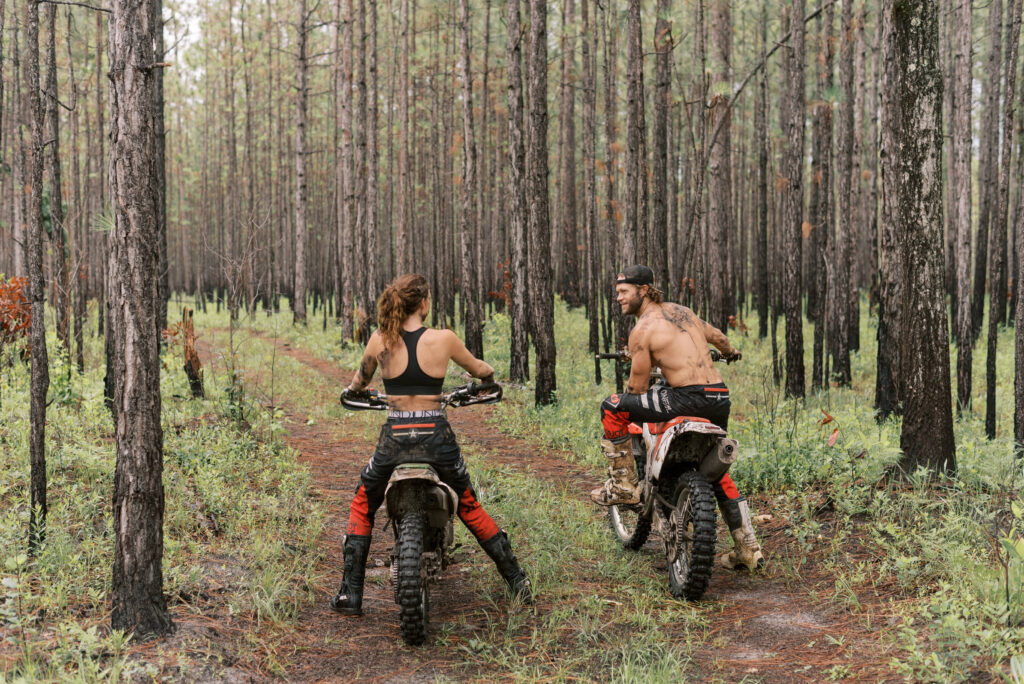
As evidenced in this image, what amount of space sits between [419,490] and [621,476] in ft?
6.13

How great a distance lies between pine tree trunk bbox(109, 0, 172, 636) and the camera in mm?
3512

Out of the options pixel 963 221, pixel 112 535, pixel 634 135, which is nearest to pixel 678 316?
pixel 112 535

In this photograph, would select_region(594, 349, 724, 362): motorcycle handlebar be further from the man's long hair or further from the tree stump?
the tree stump

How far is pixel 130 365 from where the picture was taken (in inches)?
139

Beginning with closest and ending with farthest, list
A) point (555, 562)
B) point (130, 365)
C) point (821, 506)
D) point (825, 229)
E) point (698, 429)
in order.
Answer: point (130, 365)
point (698, 429)
point (555, 562)
point (821, 506)
point (825, 229)

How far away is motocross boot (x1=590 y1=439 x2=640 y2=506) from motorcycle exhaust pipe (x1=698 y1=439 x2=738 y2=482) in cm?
75

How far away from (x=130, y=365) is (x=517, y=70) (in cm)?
917

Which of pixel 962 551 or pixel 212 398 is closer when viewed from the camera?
pixel 962 551

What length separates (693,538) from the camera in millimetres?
4367

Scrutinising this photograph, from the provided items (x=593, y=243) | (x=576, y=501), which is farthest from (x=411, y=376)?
(x=593, y=243)

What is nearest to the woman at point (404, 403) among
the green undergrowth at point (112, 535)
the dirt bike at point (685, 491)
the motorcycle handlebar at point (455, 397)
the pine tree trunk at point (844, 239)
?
the motorcycle handlebar at point (455, 397)

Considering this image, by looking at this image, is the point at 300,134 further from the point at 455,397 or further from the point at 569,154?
the point at 455,397

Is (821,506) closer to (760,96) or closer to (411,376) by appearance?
(411,376)

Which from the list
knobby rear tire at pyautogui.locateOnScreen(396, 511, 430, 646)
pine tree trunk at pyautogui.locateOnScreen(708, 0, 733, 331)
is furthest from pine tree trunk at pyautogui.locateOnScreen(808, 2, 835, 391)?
knobby rear tire at pyautogui.locateOnScreen(396, 511, 430, 646)
